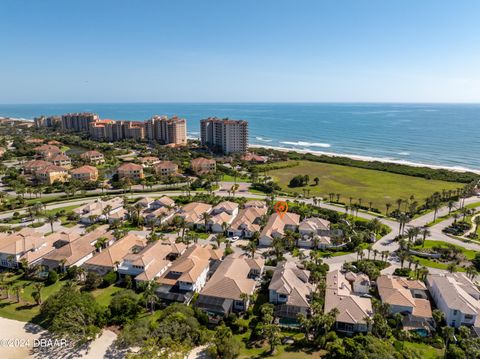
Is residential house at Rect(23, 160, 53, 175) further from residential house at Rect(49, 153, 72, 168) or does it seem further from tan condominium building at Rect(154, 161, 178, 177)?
tan condominium building at Rect(154, 161, 178, 177)

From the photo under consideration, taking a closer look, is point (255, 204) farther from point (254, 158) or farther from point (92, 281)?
point (254, 158)

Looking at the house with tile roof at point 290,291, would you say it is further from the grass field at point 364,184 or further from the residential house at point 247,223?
the grass field at point 364,184

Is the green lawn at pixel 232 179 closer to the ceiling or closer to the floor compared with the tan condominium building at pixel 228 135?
closer to the floor

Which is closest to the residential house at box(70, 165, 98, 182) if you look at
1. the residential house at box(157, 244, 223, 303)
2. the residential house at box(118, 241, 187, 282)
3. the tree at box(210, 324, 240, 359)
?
the residential house at box(118, 241, 187, 282)

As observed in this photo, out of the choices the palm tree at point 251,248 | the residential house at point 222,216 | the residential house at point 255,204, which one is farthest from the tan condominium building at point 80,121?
the palm tree at point 251,248

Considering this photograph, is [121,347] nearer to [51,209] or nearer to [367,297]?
[367,297]

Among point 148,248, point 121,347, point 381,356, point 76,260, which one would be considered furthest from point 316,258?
point 76,260
